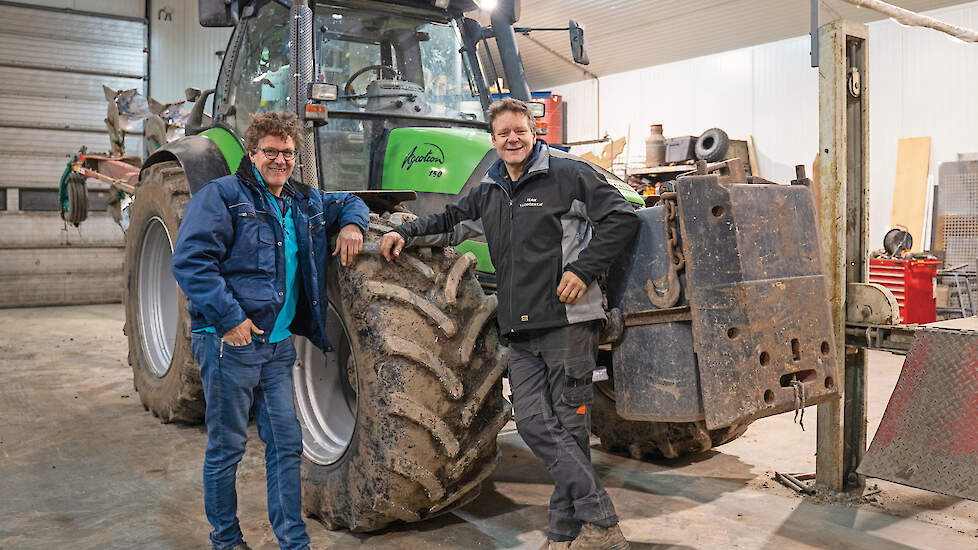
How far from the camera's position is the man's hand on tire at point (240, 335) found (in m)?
2.65

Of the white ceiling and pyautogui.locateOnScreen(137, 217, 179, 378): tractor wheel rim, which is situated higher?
the white ceiling

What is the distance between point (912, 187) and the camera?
10414mm

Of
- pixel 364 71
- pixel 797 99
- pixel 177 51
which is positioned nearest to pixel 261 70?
pixel 364 71

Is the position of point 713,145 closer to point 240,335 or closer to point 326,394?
point 326,394

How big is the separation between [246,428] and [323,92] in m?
1.69

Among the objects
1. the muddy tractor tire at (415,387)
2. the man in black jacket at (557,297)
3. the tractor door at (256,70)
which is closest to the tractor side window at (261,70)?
the tractor door at (256,70)

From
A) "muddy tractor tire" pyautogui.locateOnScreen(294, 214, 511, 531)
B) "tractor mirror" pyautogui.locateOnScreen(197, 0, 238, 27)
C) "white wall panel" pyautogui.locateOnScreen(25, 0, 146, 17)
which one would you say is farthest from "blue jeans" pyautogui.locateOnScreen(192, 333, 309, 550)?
"white wall panel" pyautogui.locateOnScreen(25, 0, 146, 17)

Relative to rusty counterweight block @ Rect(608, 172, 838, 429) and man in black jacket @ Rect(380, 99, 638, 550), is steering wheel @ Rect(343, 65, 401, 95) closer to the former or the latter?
man in black jacket @ Rect(380, 99, 638, 550)

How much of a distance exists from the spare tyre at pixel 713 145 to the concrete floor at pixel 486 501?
6.70 meters

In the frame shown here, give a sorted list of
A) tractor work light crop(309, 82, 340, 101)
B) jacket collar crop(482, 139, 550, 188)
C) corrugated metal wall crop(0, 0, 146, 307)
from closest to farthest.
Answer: jacket collar crop(482, 139, 550, 188)
tractor work light crop(309, 82, 340, 101)
corrugated metal wall crop(0, 0, 146, 307)

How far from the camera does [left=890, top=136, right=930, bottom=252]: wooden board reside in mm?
10289

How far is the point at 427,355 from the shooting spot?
2.83 metres

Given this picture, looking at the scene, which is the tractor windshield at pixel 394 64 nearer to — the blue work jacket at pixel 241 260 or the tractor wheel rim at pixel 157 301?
the blue work jacket at pixel 241 260

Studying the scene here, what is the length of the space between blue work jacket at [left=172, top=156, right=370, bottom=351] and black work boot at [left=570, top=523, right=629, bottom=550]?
116cm
